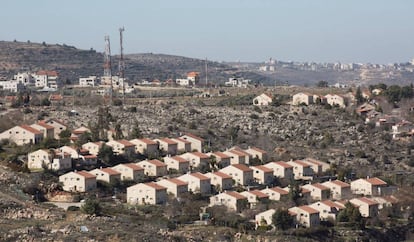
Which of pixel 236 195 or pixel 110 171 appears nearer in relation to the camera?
pixel 236 195

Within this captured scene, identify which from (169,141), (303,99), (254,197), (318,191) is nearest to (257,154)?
(169,141)

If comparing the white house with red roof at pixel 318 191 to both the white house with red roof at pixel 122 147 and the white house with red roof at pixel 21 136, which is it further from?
the white house with red roof at pixel 21 136

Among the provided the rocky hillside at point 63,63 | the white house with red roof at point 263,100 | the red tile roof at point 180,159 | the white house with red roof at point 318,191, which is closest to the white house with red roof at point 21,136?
the red tile roof at point 180,159

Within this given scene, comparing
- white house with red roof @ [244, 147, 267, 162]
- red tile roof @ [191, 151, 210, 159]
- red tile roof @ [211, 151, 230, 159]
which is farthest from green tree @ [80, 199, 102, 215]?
white house with red roof @ [244, 147, 267, 162]

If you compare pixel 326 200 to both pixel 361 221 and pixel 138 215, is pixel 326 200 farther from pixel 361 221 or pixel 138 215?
pixel 138 215

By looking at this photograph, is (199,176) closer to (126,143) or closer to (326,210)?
(326,210)

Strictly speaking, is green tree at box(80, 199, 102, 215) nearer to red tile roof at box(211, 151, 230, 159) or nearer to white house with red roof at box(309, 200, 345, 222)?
white house with red roof at box(309, 200, 345, 222)
